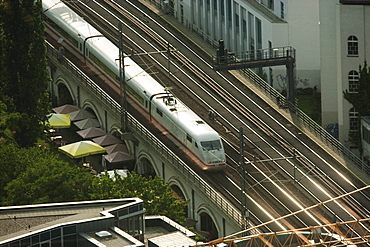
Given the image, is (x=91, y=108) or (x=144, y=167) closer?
(x=144, y=167)

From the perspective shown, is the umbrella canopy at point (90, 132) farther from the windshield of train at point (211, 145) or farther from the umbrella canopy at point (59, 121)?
the windshield of train at point (211, 145)

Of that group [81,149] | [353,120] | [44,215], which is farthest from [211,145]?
[44,215]

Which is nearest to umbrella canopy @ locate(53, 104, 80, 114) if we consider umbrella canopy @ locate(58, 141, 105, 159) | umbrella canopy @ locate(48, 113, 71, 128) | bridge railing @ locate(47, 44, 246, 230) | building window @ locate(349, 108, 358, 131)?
umbrella canopy @ locate(48, 113, 71, 128)

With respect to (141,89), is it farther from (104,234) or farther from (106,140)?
(104,234)

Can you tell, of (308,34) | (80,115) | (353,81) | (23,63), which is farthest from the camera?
(308,34)

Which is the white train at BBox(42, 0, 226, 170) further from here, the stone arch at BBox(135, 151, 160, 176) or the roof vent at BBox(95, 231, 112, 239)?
the roof vent at BBox(95, 231, 112, 239)

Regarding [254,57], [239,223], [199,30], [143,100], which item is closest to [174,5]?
[199,30]

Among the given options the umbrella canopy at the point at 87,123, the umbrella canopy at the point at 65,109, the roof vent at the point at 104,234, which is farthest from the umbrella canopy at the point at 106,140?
the roof vent at the point at 104,234
